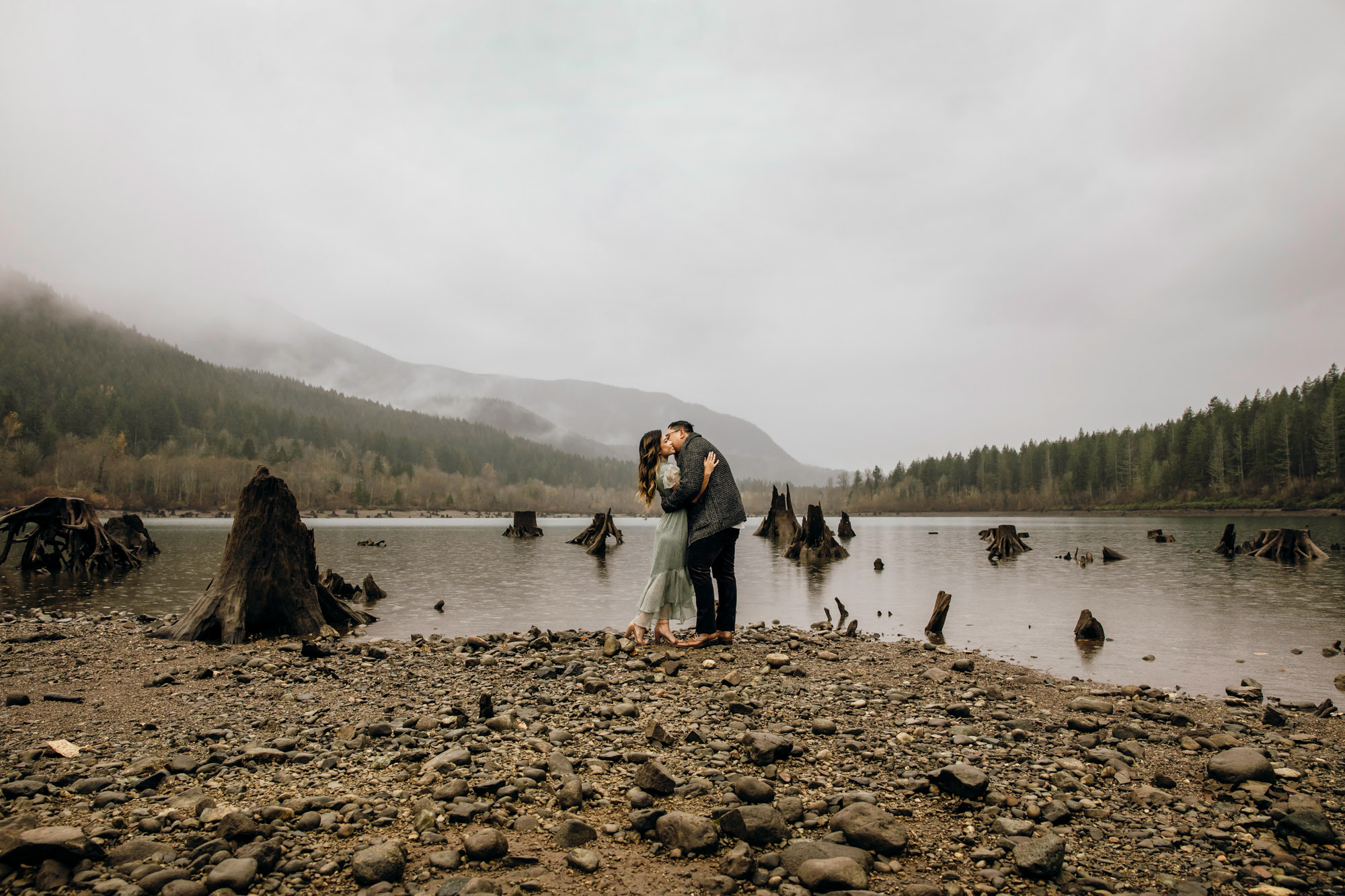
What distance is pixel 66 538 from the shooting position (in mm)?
26516

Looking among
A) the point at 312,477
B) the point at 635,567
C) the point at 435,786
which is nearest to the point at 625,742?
the point at 435,786

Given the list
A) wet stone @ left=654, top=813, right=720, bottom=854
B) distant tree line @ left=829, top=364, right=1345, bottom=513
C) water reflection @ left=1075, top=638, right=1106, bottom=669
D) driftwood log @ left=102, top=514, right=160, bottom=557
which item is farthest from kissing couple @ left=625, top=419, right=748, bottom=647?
distant tree line @ left=829, top=364, right=1345, bottom=513

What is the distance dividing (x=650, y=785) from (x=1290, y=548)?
145 feet

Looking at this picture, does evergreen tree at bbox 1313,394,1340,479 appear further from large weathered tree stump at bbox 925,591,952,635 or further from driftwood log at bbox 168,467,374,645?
driftwood log at bbox 168,467,374,645

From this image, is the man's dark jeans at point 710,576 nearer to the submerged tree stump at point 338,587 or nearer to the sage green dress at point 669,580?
the sage green dress at point 669,580

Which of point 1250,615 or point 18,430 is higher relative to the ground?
point 18,430

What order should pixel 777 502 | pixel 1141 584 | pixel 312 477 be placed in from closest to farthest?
pixel 1141 584
pixel 777 502
pixel 312 477

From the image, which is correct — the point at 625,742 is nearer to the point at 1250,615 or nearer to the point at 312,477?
the point at 1250,615

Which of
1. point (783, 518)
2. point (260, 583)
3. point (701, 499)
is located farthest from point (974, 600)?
point (783, 518)

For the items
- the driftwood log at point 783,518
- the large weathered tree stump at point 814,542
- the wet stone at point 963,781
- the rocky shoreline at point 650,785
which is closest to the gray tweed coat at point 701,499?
the rocky shoreline at point 650,785

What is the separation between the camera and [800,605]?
19.4 m

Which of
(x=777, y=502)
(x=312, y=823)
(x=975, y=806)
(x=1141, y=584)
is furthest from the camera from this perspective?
(x=777, y=502)

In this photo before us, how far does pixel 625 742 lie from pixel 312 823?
8.58 feet

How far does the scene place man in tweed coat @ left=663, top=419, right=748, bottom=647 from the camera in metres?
9.72
